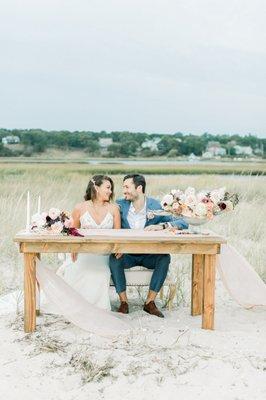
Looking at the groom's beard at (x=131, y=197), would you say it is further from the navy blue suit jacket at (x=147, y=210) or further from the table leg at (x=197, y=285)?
the table leg at (x=197, y=285)

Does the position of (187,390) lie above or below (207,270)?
below

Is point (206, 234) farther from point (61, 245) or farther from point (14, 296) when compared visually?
point (14, 296)

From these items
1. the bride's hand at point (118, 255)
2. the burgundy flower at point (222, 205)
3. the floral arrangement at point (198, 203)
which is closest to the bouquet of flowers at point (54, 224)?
the bride's hand at point (118, 255)

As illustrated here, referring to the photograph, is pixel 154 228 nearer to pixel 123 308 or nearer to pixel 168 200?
pixel 168 200

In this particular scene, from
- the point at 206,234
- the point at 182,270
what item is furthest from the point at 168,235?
the point at 182,270

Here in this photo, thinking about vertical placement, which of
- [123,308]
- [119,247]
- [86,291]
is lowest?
[123,308]

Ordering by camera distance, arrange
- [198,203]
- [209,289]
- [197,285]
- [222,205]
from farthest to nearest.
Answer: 1. [197,285]
2. [222,205]
3. [198,203]
4. [209,289]

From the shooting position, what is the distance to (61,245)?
17.5 ft

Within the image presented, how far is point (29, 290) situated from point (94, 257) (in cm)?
75

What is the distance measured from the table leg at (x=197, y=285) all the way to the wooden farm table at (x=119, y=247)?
1.69 ft

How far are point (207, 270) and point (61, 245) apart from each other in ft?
3.66

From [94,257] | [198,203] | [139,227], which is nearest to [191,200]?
[198,203]

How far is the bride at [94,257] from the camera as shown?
19.2 ft

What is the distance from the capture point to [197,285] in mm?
6051
